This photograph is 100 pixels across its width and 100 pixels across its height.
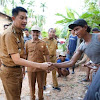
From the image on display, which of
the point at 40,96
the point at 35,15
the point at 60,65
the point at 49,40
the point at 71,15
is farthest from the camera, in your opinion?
the point at 35,15

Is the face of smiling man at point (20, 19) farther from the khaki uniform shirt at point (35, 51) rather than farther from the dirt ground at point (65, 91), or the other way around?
the dirt ground at point (65, 91)

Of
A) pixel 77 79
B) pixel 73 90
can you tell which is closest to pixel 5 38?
pixel 73 90

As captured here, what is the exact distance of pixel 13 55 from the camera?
1730mm

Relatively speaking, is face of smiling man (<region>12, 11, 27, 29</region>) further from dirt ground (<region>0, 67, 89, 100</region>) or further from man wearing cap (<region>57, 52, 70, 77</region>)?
man wearing cap (<region>57, 52, 70, 77</region>)

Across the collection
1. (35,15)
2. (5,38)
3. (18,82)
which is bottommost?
(18,82)

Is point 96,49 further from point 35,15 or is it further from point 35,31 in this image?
point 35,15

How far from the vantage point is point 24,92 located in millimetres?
3561

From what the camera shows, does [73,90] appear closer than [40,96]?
No

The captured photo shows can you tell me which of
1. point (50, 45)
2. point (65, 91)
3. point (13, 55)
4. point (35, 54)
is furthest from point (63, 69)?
point (13, 55)

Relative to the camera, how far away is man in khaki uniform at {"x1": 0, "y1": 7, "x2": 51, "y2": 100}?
1.73m

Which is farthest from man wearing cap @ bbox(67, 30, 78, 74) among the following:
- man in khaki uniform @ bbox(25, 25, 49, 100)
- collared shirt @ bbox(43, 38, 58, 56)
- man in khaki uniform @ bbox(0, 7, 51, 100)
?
man in khaki uniform @ bbox(0, 7, 51, 100)

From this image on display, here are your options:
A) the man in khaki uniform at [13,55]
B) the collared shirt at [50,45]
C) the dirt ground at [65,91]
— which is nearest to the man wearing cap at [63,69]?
the dirt ground at [65,91]

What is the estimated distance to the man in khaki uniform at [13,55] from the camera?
68.2 inches

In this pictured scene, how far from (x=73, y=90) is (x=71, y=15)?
4.37 meters
